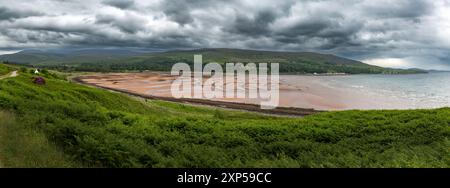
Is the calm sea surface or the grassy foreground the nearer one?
the grassy foreground

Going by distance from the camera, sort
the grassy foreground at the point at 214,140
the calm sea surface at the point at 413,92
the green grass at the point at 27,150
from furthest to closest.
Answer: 1. the calm sea surface at the point at 413,92
2. the grassy foreground at the point at 214,140
3. the green grass at the point at 27,150

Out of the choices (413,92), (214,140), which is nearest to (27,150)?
(214,140)

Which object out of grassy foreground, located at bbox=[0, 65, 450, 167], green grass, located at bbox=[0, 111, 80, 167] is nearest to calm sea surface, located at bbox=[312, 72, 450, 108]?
grassy foreground, located at bbox=[0, 65, 450, 167]

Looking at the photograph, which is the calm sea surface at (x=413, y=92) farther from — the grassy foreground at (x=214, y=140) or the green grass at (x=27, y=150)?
the green grass at (x=27, y=150)

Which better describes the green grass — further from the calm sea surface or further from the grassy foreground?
the calm sea surface

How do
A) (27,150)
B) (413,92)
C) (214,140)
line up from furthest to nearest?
(413,92)
(214,140)
(27,150)

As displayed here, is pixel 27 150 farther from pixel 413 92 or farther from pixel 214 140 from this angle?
pixel 413 92

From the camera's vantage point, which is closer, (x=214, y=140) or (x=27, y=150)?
(x=27, y=150)

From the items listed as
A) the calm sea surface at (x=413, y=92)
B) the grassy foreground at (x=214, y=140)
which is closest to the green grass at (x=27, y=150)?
the grassy foreground at (x=214, y=140)

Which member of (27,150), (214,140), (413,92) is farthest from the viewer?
(413,92)
